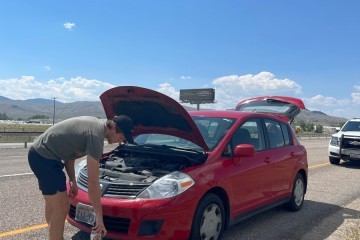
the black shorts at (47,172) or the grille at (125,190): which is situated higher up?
the black shorts at (47,172)

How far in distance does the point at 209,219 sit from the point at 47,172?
1916mm

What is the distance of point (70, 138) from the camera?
369cm

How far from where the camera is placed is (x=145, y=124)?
5520 mm

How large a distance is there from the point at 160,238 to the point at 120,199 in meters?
0.58

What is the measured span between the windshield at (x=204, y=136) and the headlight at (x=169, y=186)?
0.83m

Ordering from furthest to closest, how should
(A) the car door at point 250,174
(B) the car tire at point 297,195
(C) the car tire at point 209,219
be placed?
1. (B) the car tire at point 297,195
2. (A) the car door at point 250,174
3. (C) the car tire at point 209,219

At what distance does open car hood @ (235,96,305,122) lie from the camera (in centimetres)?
959

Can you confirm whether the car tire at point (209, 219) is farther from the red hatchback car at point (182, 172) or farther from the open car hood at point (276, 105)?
the open car hood at point (276, 105)

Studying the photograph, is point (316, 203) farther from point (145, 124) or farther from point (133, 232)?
point (133, 232)

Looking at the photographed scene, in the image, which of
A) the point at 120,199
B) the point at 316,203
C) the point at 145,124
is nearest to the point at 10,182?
the point at 145,124

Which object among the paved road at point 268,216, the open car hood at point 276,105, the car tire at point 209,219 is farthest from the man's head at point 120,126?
the open car hood at point 276,105

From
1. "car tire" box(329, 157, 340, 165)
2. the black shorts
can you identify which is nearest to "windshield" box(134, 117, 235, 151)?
the black shorts

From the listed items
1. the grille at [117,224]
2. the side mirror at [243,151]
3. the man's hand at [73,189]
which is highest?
the side mirror at [243,151]

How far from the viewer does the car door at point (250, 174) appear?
5.05 m
